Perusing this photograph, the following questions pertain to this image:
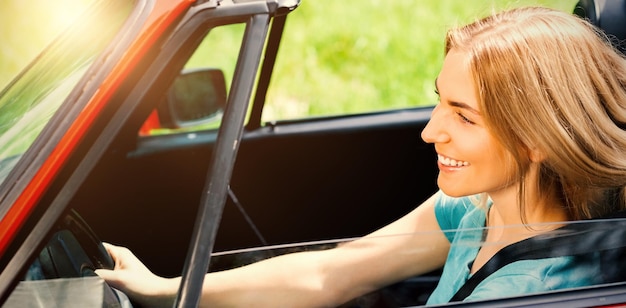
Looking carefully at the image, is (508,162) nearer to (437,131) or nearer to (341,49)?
(437,131)

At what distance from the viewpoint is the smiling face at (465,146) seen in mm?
1688

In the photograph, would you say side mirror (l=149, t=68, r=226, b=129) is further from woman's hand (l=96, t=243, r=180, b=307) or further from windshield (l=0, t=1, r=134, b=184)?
woman's hand (l=96, t=243, r=180, b=307)

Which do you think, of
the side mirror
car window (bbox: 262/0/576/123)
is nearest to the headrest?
the side mirror

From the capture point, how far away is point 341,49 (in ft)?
20.7

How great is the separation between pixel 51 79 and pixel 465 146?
32.6 inches

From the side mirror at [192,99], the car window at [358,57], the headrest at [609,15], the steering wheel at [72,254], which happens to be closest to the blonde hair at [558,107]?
the headrest at [609,15]

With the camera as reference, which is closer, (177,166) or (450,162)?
(450,162)

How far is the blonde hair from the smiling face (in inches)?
0.8

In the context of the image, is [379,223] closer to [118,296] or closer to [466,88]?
[466,88]

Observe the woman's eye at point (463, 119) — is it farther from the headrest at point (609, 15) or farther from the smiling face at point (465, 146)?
the headrest at point (609, 15)

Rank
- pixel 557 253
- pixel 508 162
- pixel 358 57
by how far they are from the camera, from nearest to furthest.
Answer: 1. pixel 557 253
2. pixel 508 162
3. pixel 358 57

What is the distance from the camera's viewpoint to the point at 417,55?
6.19m

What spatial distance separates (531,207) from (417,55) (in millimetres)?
4549

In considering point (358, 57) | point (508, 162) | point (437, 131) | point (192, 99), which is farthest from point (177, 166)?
point (358, 57)
